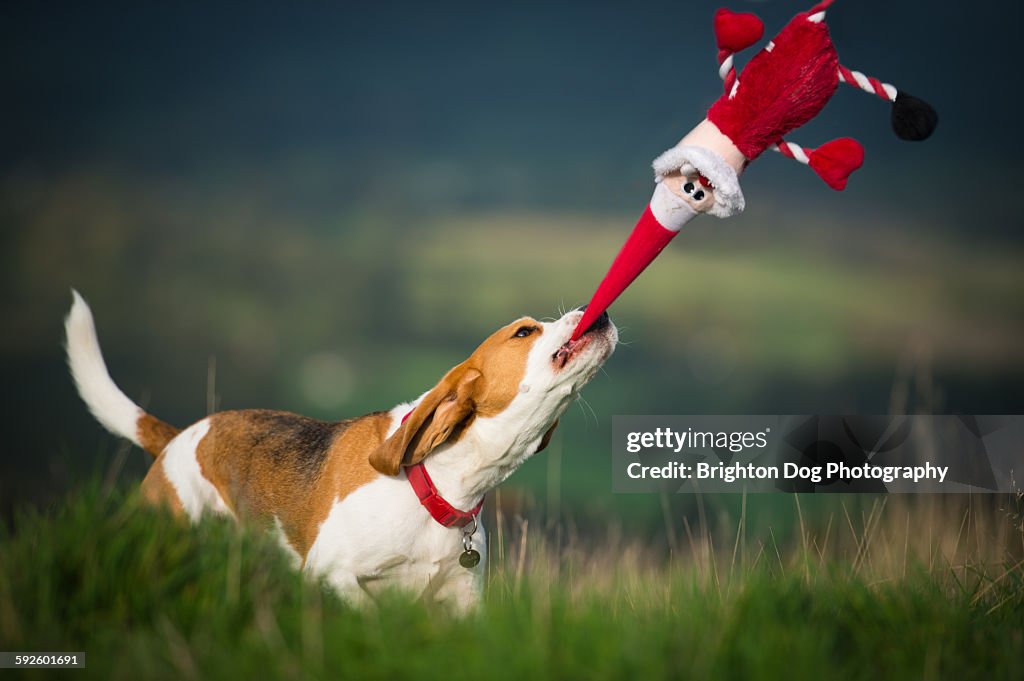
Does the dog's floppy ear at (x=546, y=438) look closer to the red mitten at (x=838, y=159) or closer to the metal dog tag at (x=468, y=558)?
the metal dog tag at (x=468, y=558)

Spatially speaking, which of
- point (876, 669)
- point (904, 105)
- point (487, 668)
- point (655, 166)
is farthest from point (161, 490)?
point (904, 105)

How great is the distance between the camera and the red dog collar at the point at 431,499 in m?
4.47

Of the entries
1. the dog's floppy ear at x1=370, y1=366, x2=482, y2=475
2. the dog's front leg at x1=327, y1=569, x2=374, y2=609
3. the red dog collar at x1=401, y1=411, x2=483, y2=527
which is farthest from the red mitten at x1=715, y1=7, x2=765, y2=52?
the dog's front leg at x1=327, y1=569, x2=374, y2=609

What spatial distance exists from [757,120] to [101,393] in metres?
4.45

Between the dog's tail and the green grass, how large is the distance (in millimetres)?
1964

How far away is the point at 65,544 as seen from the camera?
367cm

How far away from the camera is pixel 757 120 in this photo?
3891 mm

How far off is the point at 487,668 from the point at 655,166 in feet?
7.20

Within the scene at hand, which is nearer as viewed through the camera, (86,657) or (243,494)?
(86,657)

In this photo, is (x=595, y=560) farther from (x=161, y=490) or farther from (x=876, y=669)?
(x=161, y=490)

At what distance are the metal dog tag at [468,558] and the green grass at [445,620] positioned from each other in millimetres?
222

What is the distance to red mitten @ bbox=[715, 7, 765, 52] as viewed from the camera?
3.83 m

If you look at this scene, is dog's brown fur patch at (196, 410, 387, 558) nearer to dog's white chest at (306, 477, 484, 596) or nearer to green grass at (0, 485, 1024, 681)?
dog's white chest at (306, 477, 484, 596)

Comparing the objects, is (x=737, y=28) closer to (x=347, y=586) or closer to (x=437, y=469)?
(x=437, y=469)
